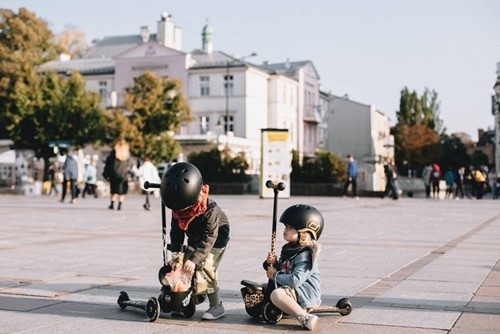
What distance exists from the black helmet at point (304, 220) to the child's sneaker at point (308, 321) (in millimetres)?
623

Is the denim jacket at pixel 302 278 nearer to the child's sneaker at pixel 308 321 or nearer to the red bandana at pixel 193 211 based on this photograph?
the child's sneaker at pixel 308 321

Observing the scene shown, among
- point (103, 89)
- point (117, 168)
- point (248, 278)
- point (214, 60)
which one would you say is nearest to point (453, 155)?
point (214, 60)

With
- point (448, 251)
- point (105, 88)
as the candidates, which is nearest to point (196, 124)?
point (105, 88)

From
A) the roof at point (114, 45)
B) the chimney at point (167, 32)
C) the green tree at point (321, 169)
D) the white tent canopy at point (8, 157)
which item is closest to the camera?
the green tree at point (321, 169)

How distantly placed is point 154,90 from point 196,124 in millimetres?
11244

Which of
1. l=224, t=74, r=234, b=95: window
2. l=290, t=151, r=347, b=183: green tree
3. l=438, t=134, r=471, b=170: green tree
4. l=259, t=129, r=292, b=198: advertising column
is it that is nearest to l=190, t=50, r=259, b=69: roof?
l=224, t=74, r=234, b=95: window

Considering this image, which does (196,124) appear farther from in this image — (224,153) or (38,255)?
(38,255)

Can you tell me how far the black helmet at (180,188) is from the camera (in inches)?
218

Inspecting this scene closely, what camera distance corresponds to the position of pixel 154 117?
52312 mm

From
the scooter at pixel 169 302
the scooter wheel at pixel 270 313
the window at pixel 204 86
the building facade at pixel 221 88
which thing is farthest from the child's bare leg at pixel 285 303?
the window at pixel 204 86

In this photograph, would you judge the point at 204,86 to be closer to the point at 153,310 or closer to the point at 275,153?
the point at 275,153

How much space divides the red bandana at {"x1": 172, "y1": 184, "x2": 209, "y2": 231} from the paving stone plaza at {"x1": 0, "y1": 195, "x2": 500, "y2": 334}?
2.55 ft

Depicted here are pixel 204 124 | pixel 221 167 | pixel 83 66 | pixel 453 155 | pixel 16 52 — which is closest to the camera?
pixel 221 167

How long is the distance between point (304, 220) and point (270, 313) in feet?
2.47
